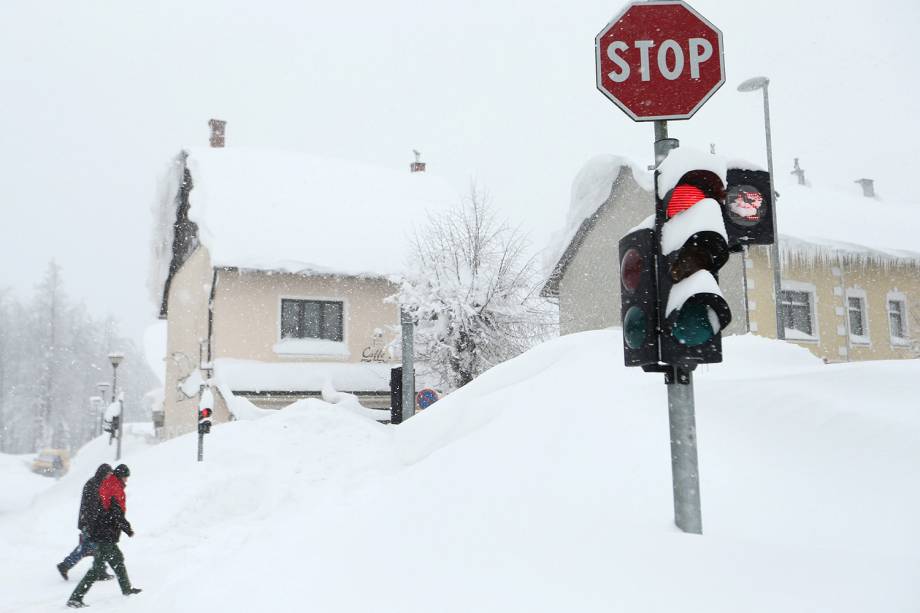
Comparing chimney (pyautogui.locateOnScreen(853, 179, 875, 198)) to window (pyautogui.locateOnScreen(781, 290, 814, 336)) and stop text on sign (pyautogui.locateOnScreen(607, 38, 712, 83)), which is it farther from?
stop text on sign (pyautogui.locateOnScreen(607, 38, 712, 83))

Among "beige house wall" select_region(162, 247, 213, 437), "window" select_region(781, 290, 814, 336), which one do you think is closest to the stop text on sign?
"window" select_region(781, 290, 814, 336)

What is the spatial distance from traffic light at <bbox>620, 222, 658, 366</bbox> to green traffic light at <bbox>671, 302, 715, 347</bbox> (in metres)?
0.12

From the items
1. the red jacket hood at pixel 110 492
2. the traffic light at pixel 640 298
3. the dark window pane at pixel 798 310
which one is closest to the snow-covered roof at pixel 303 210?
the dark window pane at pixel 798 310

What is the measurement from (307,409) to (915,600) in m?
13.1

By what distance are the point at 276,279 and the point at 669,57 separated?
17.9 meters

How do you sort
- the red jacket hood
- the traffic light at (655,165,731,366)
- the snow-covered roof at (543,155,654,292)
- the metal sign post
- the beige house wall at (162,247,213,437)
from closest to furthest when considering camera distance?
1. the traffic light at (655,165,731,366)
2. the metal sign post
3. the red jacket hood
4. the snow-covered roof at (543,155,654,292)
5. the beige house wall at (162,247,213,437)

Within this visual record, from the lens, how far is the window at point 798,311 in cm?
1789

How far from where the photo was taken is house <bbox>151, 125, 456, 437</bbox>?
1986cm

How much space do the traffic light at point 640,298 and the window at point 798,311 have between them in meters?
16.1

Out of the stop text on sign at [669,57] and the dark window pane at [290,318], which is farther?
the dark window pane at [290,318]

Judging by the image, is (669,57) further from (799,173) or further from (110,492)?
(799,173)

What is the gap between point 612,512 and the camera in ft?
14.4

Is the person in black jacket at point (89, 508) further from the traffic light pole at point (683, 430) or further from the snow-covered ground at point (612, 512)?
the traffic light pole at point (683, 430)

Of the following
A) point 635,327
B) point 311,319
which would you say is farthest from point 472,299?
point 635,327
